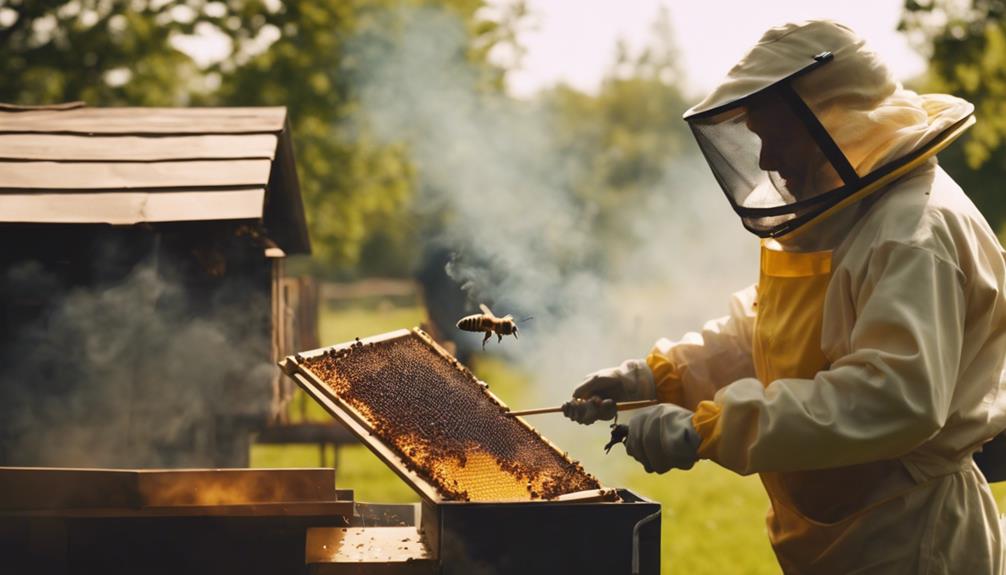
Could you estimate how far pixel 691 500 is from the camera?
10523 mm

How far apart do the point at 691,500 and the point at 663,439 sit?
26.1 ft

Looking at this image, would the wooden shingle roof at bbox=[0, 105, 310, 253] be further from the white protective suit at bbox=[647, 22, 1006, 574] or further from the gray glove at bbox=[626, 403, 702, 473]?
the white protective suit at bbox=[647, 22, 1006, 574]

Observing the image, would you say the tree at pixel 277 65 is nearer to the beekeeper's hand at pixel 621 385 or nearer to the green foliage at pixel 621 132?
the beekeeper's hand at pixel 621 385

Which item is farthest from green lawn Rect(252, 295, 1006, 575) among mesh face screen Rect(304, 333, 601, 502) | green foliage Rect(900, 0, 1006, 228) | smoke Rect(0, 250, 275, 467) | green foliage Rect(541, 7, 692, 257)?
green foliage Rect(541, 7, 692, 257)

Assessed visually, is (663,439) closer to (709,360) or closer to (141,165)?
(709,360)

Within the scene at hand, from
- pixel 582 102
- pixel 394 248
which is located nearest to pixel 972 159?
pixel 394 248

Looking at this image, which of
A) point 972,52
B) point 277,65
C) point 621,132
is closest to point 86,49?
point 277,65

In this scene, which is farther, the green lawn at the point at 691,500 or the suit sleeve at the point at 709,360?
the green lawn at the point at 691,500

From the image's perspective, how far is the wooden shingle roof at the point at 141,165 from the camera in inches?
180

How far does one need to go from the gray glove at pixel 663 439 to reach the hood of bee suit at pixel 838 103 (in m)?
0.72

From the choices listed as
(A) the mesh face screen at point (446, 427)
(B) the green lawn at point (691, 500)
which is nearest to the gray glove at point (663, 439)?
(A) the mesh face screen at point (446, 427)

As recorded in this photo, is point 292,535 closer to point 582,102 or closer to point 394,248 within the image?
point 394,248

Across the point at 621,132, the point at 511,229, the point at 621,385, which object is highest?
the point at 621,132

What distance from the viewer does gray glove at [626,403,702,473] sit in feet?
9.52
